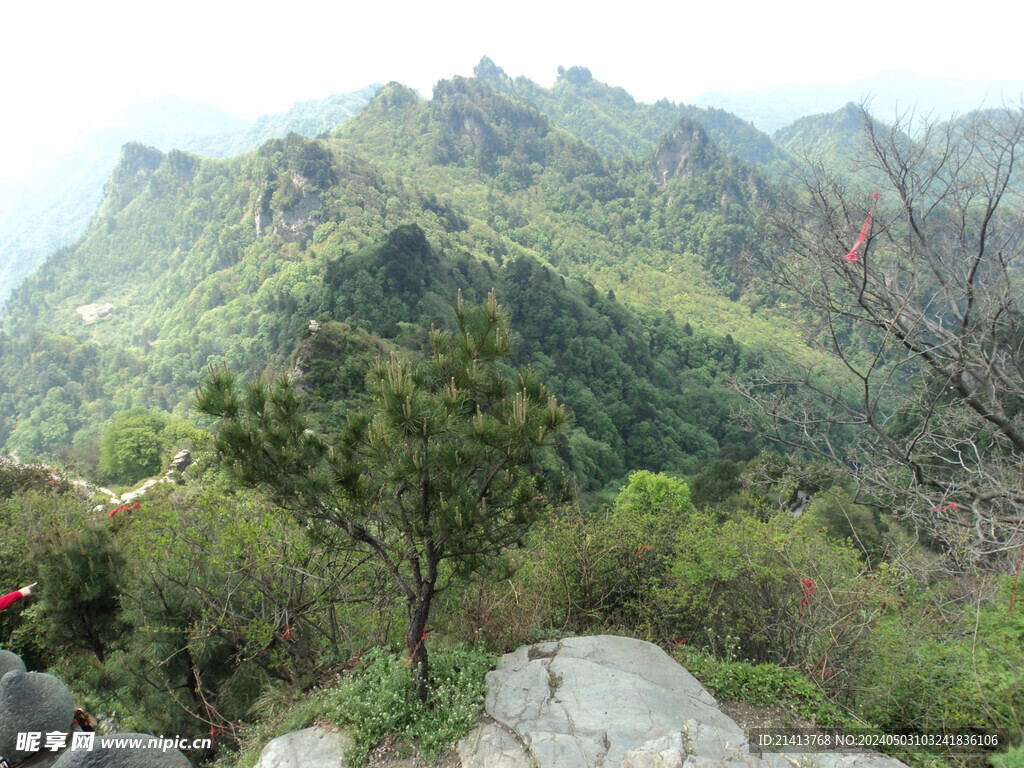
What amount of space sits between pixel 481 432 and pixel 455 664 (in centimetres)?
260

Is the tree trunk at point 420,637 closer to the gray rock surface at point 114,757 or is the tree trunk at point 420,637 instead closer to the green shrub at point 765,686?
the gray rock surface at point 114,757

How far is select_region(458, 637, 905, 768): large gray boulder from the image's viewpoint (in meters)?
3.95

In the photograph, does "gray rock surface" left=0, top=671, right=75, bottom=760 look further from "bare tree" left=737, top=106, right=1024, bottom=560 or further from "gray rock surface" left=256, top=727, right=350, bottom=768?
"bare tree" left=737, top=106, right=1024, bottom=560

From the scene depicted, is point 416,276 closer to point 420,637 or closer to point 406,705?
point 420,637

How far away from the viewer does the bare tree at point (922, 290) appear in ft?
18.7

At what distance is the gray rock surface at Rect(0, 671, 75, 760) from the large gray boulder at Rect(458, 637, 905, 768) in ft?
8.79

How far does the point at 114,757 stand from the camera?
2996 mm

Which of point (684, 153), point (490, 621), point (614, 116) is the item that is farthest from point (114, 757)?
point (614, 116)

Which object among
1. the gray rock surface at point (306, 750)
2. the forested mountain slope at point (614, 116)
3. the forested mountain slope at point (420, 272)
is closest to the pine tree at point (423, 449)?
the gray rock surface at point (306, 750)

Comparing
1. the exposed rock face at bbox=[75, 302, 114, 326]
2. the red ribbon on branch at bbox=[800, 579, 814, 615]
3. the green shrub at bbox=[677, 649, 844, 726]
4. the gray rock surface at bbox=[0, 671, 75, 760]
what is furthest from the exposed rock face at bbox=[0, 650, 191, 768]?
the exposed rock face at bbox=[75, 302, 114, 326]

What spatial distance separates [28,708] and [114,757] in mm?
875

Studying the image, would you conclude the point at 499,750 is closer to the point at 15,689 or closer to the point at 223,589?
the point at 15,689

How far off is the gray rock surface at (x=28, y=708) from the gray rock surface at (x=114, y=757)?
1.72 feet

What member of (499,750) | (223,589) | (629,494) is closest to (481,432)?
(499,750)
